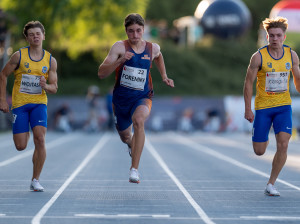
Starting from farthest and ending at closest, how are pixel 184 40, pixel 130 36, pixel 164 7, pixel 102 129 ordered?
pixel 164 7 < pixel 184 40 < pixel 102 129 < pixel 130 36

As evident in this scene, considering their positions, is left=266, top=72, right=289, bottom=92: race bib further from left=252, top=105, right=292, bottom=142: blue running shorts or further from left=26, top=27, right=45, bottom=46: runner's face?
left=26, top=27, right=45, bottom=46: runner's face

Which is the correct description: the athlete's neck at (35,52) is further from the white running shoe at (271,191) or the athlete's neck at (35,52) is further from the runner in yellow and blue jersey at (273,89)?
the white running shoe at (271,191)

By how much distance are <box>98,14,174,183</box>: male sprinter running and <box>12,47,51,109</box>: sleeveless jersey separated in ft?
2.58

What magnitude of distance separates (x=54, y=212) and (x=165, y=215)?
3.84ft

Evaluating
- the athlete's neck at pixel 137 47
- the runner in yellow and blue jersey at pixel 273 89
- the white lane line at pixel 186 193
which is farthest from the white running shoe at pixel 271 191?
the athlete's neck at pixel 137 47

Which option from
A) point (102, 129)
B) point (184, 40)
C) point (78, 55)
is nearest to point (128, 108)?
point (102, 129)

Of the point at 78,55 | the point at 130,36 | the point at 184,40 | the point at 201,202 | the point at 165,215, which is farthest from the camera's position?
the point at 184,40

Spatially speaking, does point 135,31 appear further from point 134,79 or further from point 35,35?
point 35,35

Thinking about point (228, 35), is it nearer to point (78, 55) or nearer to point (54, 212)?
point (78, 55)

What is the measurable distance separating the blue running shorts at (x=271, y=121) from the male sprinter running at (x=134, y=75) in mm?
1285

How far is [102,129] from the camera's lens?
3666 cm

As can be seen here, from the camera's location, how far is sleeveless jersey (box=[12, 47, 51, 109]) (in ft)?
32.0

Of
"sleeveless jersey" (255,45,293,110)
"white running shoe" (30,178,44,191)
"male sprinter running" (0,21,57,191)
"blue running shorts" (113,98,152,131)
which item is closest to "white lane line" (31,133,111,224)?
"white running shoe" (30,178,44,191)

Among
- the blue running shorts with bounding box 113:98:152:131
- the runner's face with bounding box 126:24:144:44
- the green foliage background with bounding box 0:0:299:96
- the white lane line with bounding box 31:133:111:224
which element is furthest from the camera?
the green foliage background with bounding box 0:0:299:96
